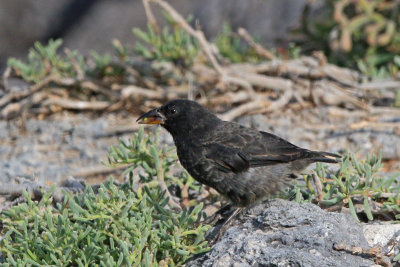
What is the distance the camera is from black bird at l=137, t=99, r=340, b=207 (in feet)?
12.7

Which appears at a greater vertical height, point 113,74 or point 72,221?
point 113,74

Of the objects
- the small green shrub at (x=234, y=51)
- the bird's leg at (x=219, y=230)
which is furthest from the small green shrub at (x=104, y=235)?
the small green shrub at (x=234, y=51)

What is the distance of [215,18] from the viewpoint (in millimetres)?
10109

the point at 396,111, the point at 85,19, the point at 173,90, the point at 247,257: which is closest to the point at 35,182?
the point at 247,257

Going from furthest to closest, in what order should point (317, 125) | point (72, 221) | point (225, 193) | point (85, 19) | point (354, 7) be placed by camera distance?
1. point (85, 19)
2. point (354, 7)
3. point (317, 125)
4. point (225, 193)
5. point (72, 221)

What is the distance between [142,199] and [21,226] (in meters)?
0.73

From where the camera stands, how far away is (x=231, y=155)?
13.2ft

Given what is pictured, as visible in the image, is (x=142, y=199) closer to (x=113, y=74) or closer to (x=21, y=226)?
(x=21, y=226)

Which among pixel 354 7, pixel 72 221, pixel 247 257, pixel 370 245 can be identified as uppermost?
pixel 354 7

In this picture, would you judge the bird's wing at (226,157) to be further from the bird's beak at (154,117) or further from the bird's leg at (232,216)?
the bird's beak at (154,117)

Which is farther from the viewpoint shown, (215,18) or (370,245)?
(215,18)

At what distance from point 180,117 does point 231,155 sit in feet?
1.75

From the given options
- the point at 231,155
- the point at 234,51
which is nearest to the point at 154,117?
the point at 231,155

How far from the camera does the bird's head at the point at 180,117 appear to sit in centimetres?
427
